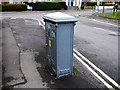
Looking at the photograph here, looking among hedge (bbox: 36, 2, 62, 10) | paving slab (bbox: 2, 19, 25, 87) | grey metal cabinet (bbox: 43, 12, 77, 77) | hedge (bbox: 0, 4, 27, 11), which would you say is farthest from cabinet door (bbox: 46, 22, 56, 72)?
hedge (bbox: 36, 2, 62, 10)

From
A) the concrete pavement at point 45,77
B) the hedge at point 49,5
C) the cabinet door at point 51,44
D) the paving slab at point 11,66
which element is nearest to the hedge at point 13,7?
the hedge at point 49,5

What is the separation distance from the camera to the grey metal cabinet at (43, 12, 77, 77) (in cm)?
436

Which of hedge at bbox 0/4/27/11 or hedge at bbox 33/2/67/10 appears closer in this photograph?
hedge at bbox 0/4/27/11

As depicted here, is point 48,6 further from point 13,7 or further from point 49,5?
point 13,7

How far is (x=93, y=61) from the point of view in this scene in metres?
6.36

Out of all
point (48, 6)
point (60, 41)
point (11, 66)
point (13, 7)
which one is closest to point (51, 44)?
point (60, 41)

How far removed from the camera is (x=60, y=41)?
14.7 ft

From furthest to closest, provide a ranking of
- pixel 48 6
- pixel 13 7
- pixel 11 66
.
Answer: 1. pixel 48 6
2. pixel 13 7
3. pixel 11 66

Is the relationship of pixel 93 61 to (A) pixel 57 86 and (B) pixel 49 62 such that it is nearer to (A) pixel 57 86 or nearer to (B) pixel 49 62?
(B) pixel 49 62

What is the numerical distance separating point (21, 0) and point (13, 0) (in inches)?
68.8

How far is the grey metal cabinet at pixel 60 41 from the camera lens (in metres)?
4.36

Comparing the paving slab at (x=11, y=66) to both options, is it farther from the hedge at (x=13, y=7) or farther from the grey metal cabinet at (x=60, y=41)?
the hedge at (x=13, y=7)

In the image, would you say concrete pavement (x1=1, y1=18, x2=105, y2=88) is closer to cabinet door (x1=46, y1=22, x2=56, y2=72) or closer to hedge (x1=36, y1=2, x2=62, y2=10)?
cabinet door (x1=46, y1=22, x2=56, y2=72)

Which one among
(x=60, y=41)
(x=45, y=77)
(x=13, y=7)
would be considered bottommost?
(x=45, y=77)
